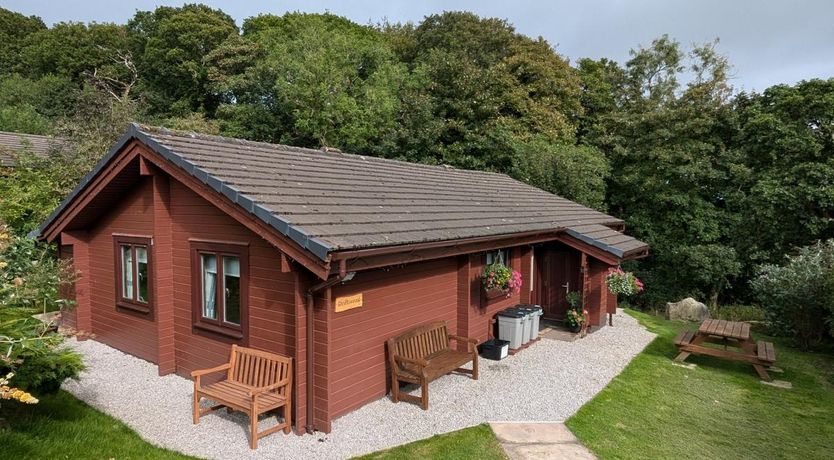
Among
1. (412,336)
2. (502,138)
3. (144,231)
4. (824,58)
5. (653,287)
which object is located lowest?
(653,287)

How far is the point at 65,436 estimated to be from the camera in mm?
5398

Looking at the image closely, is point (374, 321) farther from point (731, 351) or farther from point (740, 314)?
point (740, 314)

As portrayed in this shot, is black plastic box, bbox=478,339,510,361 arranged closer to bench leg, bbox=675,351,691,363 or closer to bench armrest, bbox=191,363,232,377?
bench leg, bbox=675,351,691,363

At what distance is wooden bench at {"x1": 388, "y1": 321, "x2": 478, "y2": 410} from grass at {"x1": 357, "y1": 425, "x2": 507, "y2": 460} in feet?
3.04

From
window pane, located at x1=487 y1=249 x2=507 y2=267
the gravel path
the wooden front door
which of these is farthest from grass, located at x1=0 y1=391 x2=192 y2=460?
the wooden front door

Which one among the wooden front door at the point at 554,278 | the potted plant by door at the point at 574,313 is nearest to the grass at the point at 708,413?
the potted plant by door at the point at 574,313

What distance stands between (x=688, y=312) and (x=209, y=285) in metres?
15.0

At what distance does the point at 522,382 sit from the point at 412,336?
85.5 inches

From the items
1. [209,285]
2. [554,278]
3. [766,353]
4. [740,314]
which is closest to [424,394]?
[209,285]

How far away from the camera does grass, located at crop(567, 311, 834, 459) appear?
20.1 feet

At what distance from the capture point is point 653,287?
22.3 meters

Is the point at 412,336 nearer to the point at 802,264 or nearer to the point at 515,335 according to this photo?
the point at 515,335

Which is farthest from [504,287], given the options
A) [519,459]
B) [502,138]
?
[502,138]

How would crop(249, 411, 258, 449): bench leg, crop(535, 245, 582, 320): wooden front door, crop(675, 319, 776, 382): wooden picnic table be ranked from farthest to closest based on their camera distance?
crop(535, 245, 582, 320): wooden front door < crop(675, 319, 776, 382): wooden picnic table < crop(249, 411, 258, 449): bench leg
